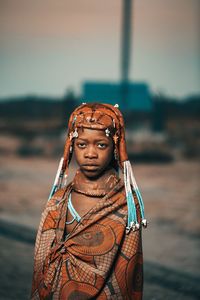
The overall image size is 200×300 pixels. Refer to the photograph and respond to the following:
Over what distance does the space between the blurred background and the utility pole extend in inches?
0.6

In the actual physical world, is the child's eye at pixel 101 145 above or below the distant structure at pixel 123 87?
above

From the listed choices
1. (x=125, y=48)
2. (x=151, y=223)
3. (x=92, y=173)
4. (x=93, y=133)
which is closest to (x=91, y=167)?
(x=92, y=173)

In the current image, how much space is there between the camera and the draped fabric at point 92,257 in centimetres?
288

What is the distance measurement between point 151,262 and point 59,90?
12.6 feet

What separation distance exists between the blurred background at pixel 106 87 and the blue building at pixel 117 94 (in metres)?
0.02

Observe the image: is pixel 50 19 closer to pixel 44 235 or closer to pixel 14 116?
pixel 14 116

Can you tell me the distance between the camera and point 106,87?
921 cm

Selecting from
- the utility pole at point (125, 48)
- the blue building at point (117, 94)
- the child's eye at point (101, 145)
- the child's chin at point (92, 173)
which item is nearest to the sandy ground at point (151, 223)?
the blue building at point (117, 94)

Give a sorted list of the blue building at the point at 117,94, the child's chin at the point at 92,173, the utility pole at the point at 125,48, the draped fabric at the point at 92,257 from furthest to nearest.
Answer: the blue building at the point at 117,94, the utility pole at the point at 125,48, the child's chin at the point at 92,173, the draped fabric at the point at 92,257

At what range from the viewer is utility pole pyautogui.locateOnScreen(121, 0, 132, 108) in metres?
9.09

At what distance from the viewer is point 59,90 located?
9.25 m

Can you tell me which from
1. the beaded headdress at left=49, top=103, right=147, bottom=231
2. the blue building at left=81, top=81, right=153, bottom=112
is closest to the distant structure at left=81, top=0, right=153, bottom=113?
the blue building at left=81, top=81, right=153, bottom=112

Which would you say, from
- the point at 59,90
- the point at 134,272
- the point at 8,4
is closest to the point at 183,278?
the point at 134,272

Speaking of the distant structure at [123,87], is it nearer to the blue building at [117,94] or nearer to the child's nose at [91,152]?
the blue building at [117,94]
